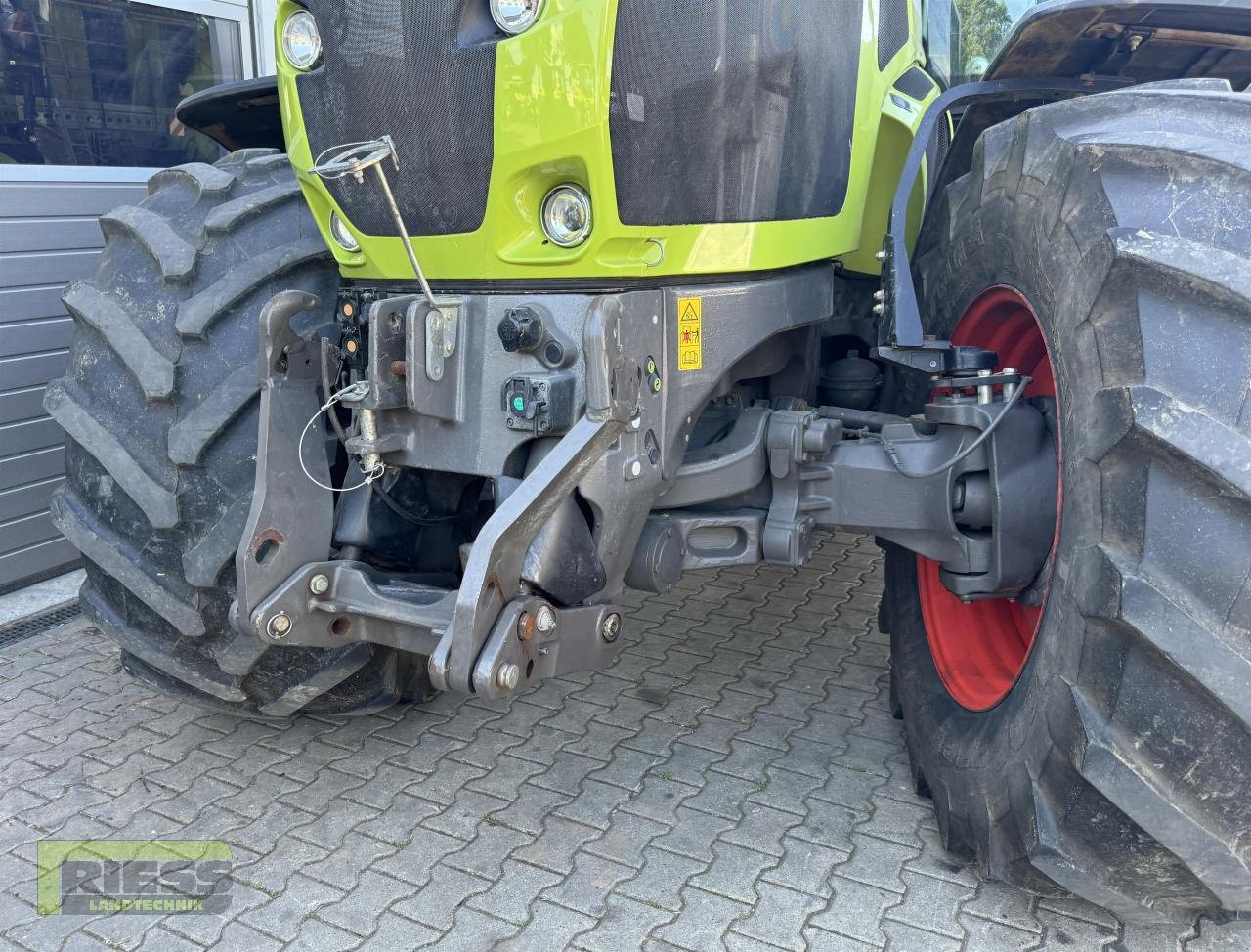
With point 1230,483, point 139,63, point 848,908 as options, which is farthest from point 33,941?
point 139,63

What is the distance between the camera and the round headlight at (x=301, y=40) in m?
2.17

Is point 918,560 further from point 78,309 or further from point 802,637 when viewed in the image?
point 78,309

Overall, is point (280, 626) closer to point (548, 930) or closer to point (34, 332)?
point (548, 930)

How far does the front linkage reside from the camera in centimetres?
196

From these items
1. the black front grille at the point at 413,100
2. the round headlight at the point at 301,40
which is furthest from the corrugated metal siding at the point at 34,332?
the black front grille at the point at 413,100

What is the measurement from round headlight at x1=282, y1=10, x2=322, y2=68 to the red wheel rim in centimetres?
145

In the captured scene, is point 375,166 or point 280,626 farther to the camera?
point 280,626

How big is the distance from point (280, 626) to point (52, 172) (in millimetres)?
2867

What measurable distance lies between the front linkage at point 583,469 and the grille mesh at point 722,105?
0.59 ft

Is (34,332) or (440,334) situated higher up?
(440,334)

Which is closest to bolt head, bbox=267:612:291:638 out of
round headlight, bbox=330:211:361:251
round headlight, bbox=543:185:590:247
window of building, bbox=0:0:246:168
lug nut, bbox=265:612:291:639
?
lug nut, bbox=265:612:291:639

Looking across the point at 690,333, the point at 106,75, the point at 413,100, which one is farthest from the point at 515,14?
the point at 106,75

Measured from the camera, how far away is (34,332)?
13.4 ft

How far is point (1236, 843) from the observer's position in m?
1.63
